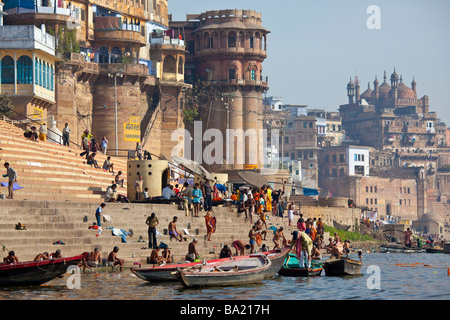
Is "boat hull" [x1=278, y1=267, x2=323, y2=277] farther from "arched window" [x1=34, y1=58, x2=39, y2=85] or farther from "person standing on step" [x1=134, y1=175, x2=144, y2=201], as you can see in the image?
"arched window" [x1=34, y1=58, x2=39, y2=85]

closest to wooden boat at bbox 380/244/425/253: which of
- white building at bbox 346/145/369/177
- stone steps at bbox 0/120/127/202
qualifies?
stone steps at bbox 0/120/127/202

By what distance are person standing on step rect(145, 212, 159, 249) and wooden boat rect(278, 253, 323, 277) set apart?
4459 millimetres

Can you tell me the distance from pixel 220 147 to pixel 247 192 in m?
29.8

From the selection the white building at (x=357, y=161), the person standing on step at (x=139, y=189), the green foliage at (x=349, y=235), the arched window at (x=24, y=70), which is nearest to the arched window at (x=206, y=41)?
the green foliage at (x=349, y=235)

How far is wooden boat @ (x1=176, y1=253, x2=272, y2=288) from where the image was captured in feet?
83.7

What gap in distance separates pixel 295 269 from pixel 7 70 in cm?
2403

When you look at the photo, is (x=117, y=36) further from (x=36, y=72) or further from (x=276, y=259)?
(x=276, y=259)

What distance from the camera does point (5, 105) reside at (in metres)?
46.4

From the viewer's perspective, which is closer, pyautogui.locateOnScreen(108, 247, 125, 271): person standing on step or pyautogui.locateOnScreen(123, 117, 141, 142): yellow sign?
pyautogui.locateOnScreen(108, 247, 125, 271): person standing on step

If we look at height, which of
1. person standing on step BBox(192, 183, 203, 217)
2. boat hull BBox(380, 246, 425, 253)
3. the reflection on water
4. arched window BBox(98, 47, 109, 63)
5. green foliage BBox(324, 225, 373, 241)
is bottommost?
boat hull BBox(380, 246, 425, 253)

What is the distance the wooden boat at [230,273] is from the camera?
25.5m

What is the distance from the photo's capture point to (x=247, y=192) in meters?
41.1

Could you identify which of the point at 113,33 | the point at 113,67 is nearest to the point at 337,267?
the point at 113,67
